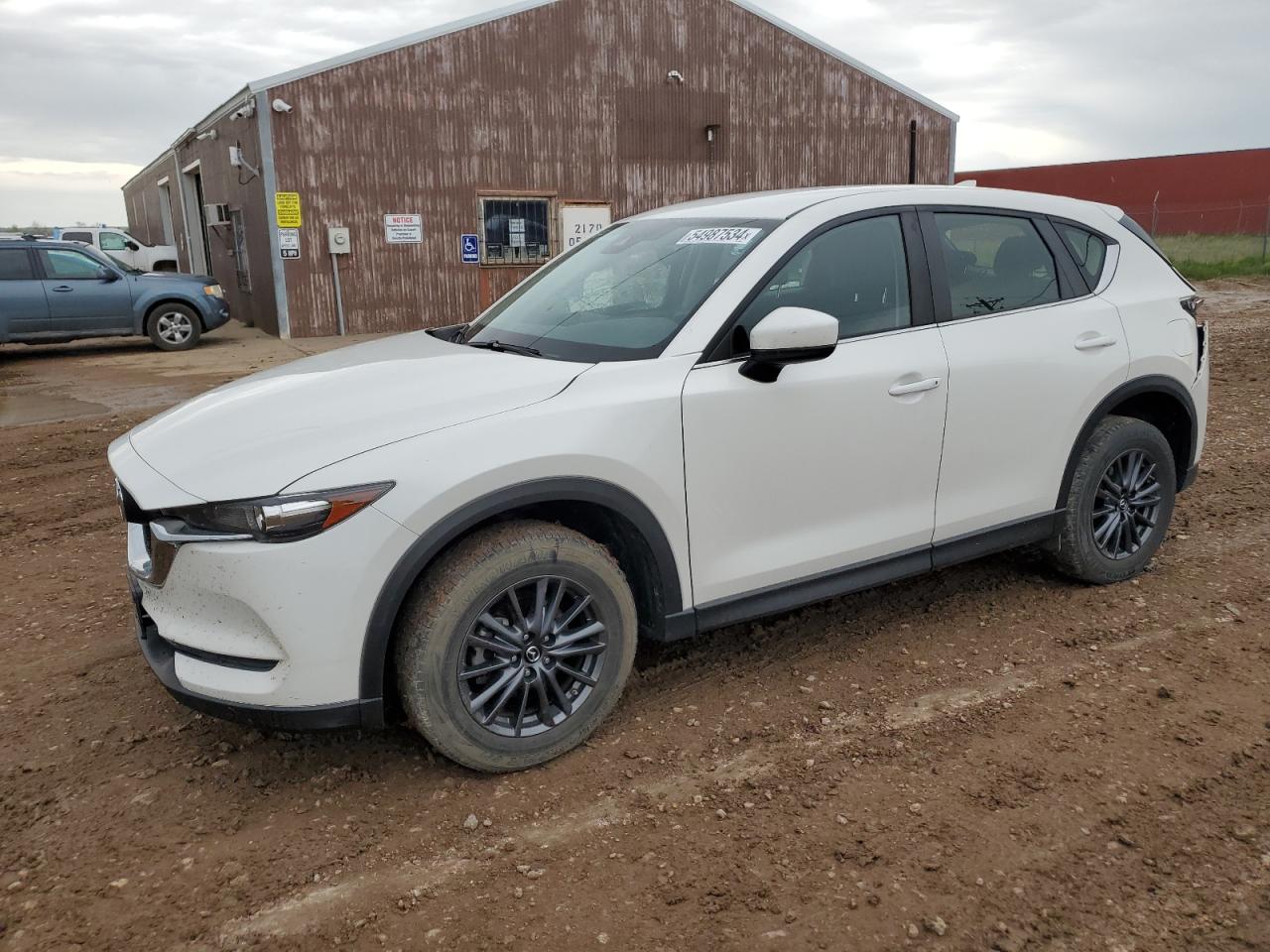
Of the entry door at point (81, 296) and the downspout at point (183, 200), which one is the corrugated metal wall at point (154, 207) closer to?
the downspout at point (183, 200)

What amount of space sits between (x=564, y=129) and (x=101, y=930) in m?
17.0

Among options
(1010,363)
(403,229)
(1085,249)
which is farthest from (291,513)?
(403,229)

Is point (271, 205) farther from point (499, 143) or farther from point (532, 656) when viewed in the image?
point (532, 656)

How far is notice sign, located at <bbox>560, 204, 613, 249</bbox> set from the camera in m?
18.1

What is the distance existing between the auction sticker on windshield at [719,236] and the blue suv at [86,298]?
514 inches

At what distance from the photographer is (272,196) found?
15.4 meters

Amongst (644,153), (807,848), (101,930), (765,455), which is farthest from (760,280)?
(644,153)

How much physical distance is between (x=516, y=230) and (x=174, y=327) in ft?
20.2

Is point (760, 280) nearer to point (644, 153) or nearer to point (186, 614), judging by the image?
point (186, 614)

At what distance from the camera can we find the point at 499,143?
17.2m

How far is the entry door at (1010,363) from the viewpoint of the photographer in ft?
12.3

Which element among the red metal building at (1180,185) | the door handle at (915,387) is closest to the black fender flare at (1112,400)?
the door handle at (915,387)

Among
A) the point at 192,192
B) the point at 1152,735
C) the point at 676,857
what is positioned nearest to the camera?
the point at 676,857

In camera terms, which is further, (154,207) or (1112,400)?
(154,207)
